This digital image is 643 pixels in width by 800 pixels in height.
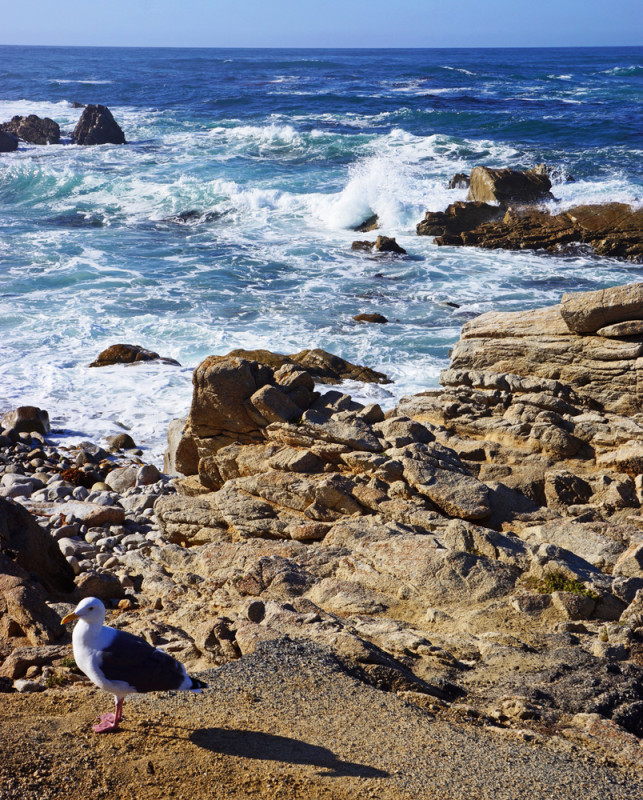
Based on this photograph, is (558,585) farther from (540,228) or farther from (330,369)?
(540,228)

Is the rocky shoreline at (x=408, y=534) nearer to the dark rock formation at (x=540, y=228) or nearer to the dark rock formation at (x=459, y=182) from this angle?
the dark rock formation at (x=540, y=228)

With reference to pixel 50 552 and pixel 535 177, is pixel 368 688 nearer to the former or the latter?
pixel 50 552

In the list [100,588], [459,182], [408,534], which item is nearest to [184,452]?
[100,588]

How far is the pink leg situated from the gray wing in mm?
210

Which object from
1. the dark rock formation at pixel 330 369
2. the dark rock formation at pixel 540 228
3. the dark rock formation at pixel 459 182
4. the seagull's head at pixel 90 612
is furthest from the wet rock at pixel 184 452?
the dark rock formation at pixel 459 182

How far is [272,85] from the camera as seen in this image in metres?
90.5

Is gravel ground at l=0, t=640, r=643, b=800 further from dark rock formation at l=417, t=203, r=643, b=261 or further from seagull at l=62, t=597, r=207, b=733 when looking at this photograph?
dark rock formation at l=417, t=203, r=643, b=261

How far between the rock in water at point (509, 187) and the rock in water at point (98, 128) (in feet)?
113

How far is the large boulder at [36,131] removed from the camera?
6016 centimetres

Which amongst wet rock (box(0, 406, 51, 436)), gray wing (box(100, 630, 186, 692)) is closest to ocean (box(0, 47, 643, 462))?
wet rock (box(0, 406, 51, 436))

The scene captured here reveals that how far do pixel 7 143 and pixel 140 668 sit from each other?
58.6 metres

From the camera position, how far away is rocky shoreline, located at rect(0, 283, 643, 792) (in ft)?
24.2

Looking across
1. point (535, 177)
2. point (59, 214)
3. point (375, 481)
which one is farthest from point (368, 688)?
point (59, 214)

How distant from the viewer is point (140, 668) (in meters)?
6.08
